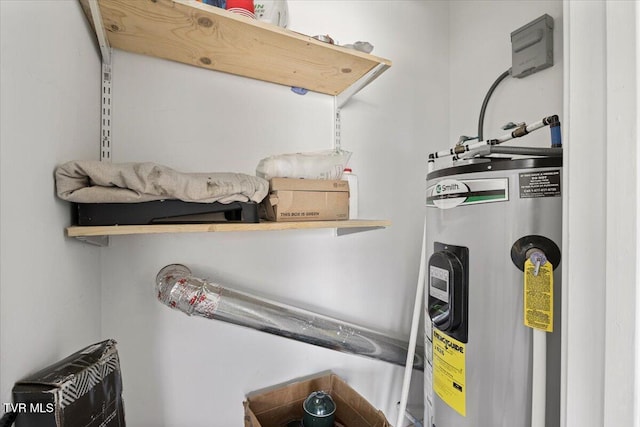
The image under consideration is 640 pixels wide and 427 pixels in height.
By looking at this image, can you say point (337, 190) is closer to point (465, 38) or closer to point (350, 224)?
point (350, 224)

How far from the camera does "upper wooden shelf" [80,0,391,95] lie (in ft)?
2.55

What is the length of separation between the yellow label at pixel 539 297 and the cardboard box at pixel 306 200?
53cm

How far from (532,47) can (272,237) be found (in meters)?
1.27

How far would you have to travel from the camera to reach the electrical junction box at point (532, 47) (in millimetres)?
1151

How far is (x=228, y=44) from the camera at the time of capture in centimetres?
92

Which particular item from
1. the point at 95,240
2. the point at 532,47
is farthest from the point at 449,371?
the point at 532,47

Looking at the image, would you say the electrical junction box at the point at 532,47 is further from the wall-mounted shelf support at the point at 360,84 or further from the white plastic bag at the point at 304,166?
the white plastic bag at the point at 304,166

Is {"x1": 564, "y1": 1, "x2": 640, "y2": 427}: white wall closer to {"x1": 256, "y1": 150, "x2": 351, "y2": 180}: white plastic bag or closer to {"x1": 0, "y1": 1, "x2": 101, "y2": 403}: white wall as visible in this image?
{"x1": 256, "y1": 150, "x2": 351, "y2": 180}: white plastic bag

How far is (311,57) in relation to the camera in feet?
3.25

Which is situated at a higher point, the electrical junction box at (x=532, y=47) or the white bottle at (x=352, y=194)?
the electrical junction box at (x=532, y=47)

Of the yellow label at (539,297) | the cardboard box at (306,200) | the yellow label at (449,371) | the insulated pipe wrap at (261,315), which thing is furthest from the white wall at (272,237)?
the yellow label at (539,297)

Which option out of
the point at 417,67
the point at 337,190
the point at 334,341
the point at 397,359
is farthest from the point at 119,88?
the point at 397,359

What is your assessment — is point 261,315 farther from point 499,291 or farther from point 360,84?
point 360,84

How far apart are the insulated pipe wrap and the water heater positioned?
389 millimetres
